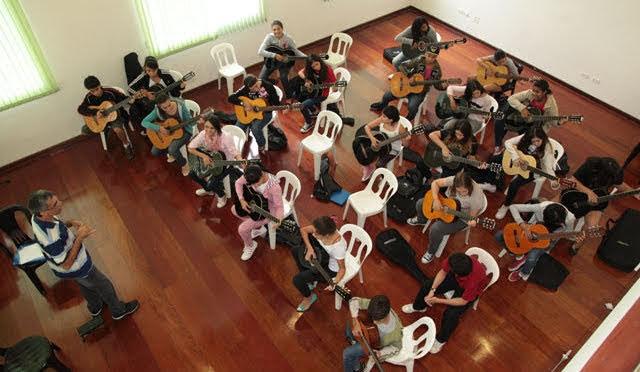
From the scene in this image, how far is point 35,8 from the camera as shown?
208 inches

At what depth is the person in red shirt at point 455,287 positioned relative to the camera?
12.6 feet

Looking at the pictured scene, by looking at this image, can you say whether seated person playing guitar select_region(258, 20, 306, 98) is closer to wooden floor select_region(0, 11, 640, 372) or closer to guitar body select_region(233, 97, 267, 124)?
guitar body select_region(233, 97, 267, 124)

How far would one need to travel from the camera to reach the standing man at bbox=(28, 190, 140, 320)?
3.71m

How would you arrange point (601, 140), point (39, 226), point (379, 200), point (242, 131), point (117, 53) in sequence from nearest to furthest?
1. point (39, 226)
2. point (379, 200)
3. point (242, 131)
4. point (117, 53)
5. point (601, 140)

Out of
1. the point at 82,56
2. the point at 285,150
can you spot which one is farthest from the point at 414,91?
the point at 82,56

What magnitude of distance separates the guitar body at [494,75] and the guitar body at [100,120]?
4.98m

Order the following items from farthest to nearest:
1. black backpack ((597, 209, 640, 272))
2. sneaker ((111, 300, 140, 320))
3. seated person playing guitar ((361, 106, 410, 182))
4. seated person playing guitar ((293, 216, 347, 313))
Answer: seated person playing guitar ((361, 106, 410, 182))
black backpack ((597, 209, 640, 272))
sneaker ((111, 300, 140, 320))
seated person playing guitar ((293, 216, 347, 313))

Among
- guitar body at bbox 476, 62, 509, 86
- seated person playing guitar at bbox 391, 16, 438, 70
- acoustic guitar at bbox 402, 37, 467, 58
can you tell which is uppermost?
seated person playing guitar at bbox 391, 16, 438, 70

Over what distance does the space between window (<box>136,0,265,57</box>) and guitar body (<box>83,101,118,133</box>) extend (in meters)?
1.09

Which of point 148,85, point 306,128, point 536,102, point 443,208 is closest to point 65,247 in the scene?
point 148,85

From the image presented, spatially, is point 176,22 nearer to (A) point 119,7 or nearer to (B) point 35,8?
(A) point 119,7

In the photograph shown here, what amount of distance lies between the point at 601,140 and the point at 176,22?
20.6 feet

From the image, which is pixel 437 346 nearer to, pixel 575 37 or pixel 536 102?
pixel 536 102

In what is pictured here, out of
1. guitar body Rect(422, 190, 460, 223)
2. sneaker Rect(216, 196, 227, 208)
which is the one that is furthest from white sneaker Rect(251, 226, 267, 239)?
guitar body Rect(422, 190, 460, 223)
